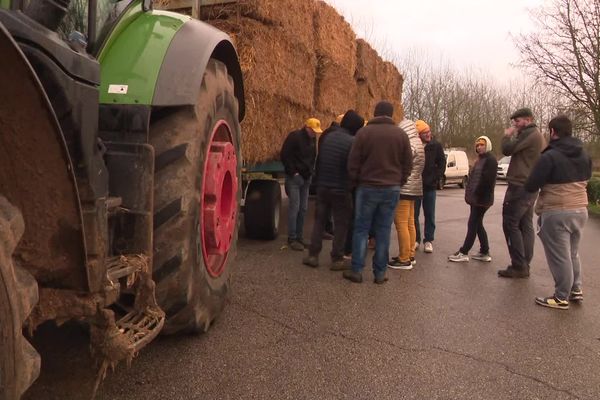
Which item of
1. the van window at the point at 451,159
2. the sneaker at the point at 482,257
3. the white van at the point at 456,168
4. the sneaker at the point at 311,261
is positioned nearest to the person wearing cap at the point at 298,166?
the sneaker at the point at 311,261

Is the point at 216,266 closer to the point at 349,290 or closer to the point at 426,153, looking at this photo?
the point at 349,290

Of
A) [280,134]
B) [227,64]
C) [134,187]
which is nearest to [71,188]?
[134,187]

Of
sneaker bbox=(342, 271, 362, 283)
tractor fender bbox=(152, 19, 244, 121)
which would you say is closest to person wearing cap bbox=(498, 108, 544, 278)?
sneaker bbox=(342, 271, 362, 283)

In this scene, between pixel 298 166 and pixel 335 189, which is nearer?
pixel 335 189

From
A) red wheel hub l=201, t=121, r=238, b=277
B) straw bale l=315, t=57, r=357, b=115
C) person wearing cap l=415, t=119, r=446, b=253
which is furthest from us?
straw bale l=315, t=57, r=357, b=115

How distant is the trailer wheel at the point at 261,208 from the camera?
706 centimetres

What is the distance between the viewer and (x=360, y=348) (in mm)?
3477

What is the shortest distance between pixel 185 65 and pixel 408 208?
3937 millimetres

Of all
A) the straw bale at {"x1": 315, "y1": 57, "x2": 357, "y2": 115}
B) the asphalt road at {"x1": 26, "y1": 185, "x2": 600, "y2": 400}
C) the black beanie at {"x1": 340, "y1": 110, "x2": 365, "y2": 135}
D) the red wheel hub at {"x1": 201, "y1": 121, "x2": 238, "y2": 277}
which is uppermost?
the straw bale at {"x1": 315, "y1": 57, "x2": 357, "y2": 115}

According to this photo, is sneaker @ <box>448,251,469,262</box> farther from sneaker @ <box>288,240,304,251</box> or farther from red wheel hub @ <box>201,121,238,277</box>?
red wheel hub @ <box>201,121,238,277</box>

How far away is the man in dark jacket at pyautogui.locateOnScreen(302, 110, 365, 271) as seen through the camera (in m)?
5.74

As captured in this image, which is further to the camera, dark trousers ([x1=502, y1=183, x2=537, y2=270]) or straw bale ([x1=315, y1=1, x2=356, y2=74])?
straw bale ([x1=315, y1=1, x2=356, y2=74])

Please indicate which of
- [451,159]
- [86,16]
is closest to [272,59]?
[86,16]

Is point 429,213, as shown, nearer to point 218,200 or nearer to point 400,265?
point 400,265
